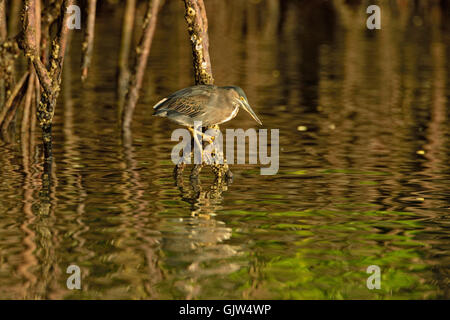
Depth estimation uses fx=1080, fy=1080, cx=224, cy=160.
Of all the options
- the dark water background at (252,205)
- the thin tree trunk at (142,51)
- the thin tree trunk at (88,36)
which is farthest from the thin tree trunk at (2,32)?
the thin tree trunk at (142,51)

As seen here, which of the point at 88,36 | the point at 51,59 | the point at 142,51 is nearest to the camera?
the point at 51,59

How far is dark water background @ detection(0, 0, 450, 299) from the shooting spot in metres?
7.49

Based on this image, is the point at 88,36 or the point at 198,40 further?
the point at 88,36

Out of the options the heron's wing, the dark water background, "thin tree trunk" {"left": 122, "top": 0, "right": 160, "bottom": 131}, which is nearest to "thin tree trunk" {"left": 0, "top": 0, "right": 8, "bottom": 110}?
the dark water background

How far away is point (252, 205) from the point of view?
32.6 feet

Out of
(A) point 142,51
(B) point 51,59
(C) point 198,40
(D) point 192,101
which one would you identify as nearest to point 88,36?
(A) point 142,51

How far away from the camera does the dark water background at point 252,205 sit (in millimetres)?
7488

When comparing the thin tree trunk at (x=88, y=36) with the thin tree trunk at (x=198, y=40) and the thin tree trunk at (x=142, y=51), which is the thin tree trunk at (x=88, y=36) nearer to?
the thin tree trunk at (x=142, y=51)

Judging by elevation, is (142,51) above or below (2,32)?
below

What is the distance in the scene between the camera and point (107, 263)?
7824mm

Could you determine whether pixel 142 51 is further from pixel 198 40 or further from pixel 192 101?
pixel 192 101

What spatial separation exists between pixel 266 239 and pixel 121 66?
364 inches

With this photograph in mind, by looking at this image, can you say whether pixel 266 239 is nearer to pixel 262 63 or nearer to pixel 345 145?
pixel 345 145
